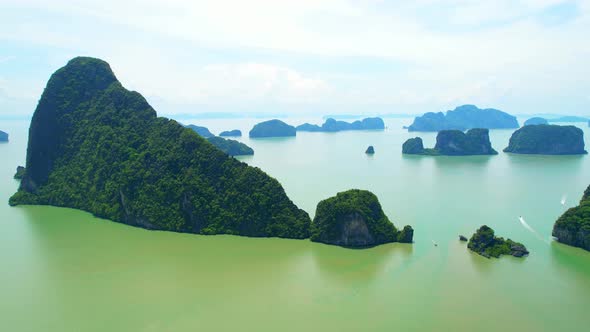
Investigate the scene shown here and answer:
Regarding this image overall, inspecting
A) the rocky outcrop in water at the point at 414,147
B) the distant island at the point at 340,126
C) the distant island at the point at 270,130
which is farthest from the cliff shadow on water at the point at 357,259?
the distant island at the point at 340,126

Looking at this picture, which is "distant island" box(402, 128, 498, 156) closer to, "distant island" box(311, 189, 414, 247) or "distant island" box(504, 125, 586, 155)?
"distant island" box(504, 125, 586, 155)

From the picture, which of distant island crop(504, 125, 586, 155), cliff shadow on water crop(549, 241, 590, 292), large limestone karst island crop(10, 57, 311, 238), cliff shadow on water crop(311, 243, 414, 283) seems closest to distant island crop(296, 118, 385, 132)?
distant island crop(504, 125, 586, 155)

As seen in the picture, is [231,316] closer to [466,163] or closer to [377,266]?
[377,266]

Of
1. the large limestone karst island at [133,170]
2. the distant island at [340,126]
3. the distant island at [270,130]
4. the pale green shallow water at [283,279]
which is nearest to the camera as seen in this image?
the pale green shallow water at [283,279]

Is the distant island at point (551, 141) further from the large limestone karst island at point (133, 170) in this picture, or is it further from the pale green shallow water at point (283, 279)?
the large limestone karst island at point (133, 170)

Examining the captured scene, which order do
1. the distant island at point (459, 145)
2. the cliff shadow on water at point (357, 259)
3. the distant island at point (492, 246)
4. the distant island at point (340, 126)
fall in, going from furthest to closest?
the distant island at point (340, 126) < the distant island at point (459, 145) < the distant island at point (492, 246) < the cliff shadow on water at point (357, 259)

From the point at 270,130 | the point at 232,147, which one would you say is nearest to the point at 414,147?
the point at 232,147
